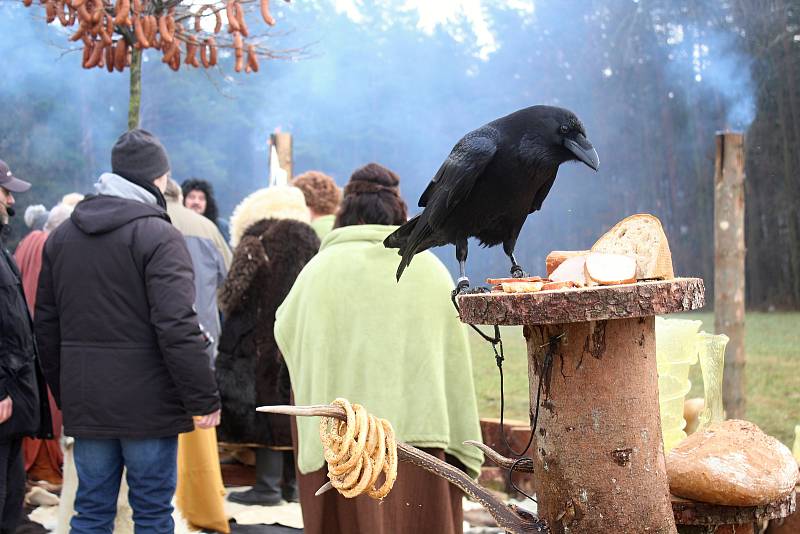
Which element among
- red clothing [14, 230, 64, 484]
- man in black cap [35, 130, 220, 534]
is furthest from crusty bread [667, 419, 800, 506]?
red clothing [14, 230, 64, 484]

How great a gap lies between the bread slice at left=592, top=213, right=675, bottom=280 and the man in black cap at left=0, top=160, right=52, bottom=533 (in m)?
2.43

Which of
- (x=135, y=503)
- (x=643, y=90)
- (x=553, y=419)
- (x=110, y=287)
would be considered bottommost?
(x=135, y=503)

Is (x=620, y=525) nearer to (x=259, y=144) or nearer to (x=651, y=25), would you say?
(x=651, y=25)

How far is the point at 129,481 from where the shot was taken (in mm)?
3035

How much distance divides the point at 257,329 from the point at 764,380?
341cm

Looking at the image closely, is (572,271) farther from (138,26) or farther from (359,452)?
(138,26)

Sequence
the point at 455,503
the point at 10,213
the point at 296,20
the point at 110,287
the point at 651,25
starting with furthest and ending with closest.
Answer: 1. the point at 296,20
2. the point at 651,25
3. the point at 10,213
4. the point at 455,503
5. the point at 110,287

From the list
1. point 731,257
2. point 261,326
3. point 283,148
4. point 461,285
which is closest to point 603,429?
point 461,285

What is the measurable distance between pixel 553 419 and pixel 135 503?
1867 mm

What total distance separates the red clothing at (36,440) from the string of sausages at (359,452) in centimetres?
384

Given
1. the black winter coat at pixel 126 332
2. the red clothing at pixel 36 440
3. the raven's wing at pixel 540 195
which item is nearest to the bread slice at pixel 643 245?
the raven's wing at pixel 540 195

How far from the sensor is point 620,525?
1738 millimetres

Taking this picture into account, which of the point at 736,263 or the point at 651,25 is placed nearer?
the point at 736,263

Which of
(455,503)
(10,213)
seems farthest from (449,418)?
(10,213)
